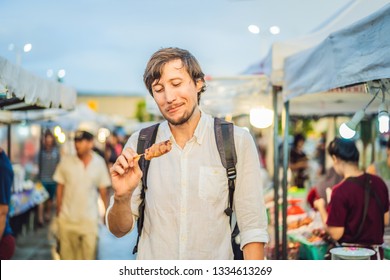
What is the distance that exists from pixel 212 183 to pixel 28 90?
4.77 ft

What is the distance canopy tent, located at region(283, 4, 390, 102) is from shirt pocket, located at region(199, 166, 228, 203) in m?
0.85

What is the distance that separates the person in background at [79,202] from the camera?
16.7ft

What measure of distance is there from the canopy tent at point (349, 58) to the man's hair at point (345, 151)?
428 mm

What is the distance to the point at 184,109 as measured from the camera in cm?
236

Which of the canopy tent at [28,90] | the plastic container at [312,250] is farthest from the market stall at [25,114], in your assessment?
the plastic container at [312,250]

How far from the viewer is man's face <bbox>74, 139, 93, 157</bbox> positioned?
5.21 metres

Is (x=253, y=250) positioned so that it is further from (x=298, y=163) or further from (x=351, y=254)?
(x=298, y=163)

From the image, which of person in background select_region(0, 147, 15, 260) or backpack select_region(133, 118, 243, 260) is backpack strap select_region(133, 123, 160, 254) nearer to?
backpack select_region(133, 118, 243, 260)

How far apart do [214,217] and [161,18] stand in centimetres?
156

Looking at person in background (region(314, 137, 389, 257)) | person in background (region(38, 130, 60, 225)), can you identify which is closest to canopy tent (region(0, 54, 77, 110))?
person in background (region(314, 137, 389, 257))

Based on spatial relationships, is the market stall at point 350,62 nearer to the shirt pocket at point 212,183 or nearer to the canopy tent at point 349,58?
the canopy tent at point 349,58

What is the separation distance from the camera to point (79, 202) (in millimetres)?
5102
